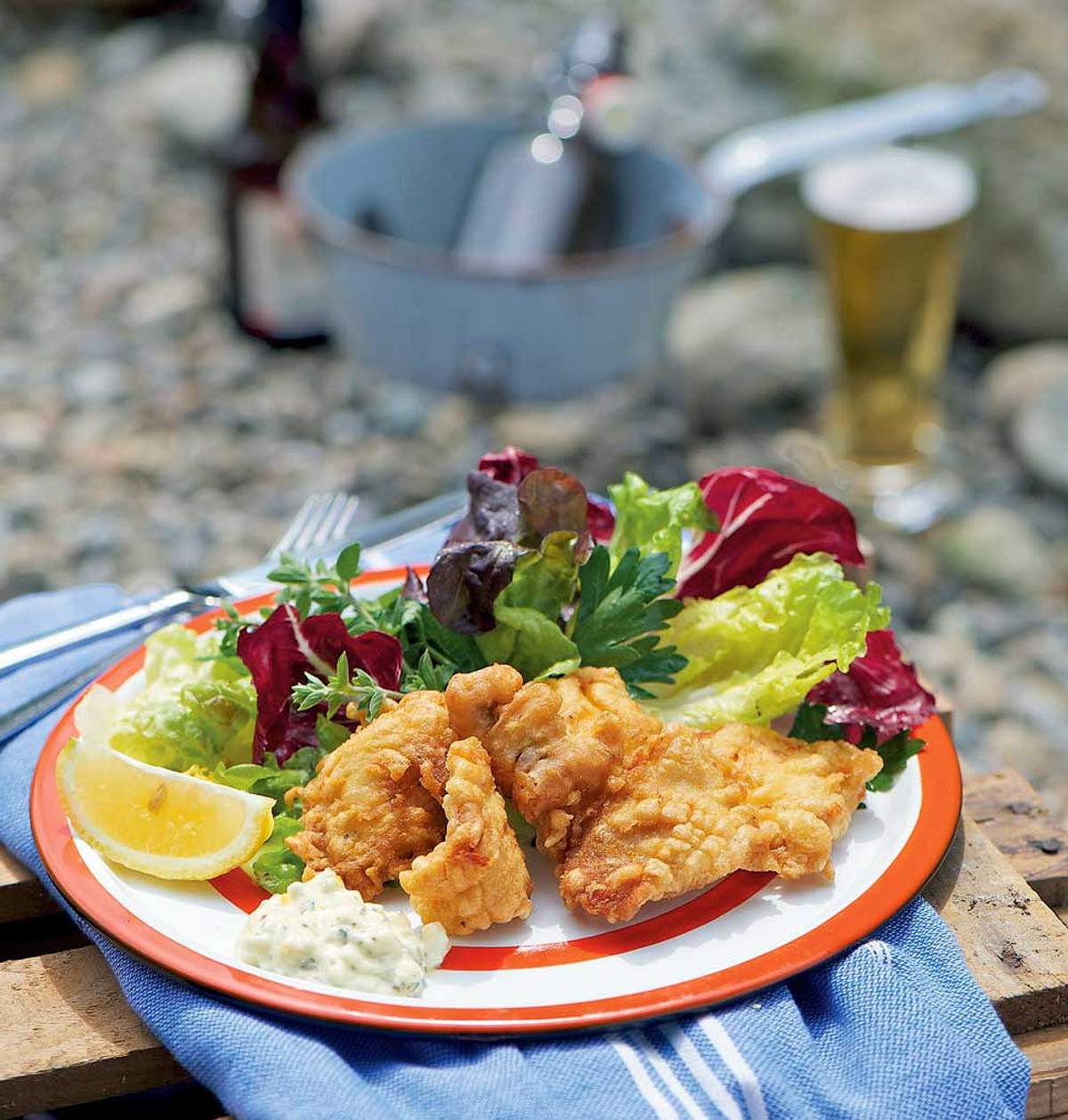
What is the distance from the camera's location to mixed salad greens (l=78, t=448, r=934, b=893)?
71.7 inches

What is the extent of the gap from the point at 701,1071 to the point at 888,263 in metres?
3.14

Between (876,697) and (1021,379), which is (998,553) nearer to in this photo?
(1021,379)

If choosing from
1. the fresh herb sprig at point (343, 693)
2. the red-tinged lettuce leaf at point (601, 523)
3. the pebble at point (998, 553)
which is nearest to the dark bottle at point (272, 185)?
the pebble at point (998, 553)

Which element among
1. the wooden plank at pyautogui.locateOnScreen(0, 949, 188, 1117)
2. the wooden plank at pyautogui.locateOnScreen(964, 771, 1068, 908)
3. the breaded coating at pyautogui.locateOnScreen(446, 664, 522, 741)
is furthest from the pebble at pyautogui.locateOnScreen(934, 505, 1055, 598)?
the wooden plank at pyautogui.locateOnScreen(0, 949, 188, 1117)

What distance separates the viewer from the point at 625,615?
1.86 meters

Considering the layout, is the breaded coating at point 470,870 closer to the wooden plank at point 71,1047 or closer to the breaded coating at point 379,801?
the breaded coating at point 379,801

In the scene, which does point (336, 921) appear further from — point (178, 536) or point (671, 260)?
point (178, 536)

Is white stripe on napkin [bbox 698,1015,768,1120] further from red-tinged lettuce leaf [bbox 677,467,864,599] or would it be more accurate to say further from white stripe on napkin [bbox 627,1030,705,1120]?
red-tinged lettuce leaf [bbox 677,467,864,599]

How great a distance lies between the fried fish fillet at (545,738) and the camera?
165 cm

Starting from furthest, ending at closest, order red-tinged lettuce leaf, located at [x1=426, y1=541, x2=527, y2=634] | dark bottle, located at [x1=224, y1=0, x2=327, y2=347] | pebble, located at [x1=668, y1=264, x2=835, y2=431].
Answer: pebble, located at [x1=668, y1=264, x2=835, y2=431]
dark bottle, located at [x1=224, y1=0, x2=327, y2=347]
red-tinged lettuce leaf, located at [x1=426, y1=541, x2=527, y2=634]

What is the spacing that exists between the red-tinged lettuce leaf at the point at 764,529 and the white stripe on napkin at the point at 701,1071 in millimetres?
727

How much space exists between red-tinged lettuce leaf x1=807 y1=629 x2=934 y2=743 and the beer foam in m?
2.50

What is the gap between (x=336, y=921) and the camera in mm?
1542

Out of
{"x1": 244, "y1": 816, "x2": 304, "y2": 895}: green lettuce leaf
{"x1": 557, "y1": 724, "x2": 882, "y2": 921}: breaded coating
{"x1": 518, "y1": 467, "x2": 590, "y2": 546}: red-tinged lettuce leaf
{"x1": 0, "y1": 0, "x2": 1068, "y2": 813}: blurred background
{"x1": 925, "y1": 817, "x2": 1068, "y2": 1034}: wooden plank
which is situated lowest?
{"x1": 0, "y1": 0, "x2": 1068, "y2": 813}: blurred background
